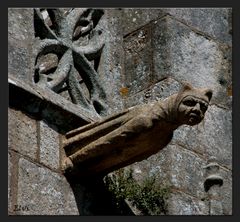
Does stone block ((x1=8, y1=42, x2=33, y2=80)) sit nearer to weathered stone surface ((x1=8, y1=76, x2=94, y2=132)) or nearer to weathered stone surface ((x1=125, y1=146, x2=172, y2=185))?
weathered stone surface ((x1=8, y1=76, x2=94, y2=132))

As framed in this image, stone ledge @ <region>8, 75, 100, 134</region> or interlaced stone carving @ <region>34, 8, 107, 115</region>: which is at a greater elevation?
interlaced stone carving @ <region>34, 8, 107, 115</region>

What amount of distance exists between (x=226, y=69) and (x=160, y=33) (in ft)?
1.85

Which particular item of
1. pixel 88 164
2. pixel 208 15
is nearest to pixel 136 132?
pixel 88 164

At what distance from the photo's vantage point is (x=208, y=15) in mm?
12031

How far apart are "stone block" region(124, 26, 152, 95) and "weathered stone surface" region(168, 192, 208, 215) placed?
0.79 m

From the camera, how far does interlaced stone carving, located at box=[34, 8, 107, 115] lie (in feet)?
35.3

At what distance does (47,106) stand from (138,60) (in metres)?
1.30

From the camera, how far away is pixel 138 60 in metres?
11.6

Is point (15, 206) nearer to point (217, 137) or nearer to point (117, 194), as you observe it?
point (117, 194)

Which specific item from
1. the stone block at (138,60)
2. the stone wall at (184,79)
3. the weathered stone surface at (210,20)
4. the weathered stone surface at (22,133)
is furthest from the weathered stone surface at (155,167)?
the weathered stone surface at (210,20)

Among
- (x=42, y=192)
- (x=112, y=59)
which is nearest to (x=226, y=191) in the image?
(x=112, y=59)

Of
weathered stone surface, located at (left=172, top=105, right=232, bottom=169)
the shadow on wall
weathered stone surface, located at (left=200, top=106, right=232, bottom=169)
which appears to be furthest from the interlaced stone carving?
weathered stone surface, located at (left=200, top=106, right=232, bottom=169)

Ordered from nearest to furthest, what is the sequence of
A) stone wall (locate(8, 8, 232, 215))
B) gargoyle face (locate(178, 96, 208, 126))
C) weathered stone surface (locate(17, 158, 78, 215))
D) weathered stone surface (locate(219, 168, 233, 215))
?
1. gargoyle face (locate(178, 96, 208, 126))
2. weathered stone surface (locate(17, 158, 78, 215))
3. stone wall (locate(8, 8, 232, 215))
4. weathered stone surface (locate(219, 168, 233, 215))

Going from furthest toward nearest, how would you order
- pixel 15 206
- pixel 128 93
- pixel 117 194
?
pixel 128 93
pixel 117 194
pixel 15 206
